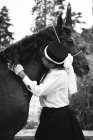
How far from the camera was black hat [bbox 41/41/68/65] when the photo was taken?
13.4 ft

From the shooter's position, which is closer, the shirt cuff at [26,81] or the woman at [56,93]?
the shirt cuff at [26,81]

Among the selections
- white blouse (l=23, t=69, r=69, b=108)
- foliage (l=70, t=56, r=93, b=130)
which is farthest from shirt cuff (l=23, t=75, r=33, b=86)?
foliage (l=70, t=56, r=93, b=130)

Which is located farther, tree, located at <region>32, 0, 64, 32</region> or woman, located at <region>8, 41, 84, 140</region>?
tree, located at <region>32, 0, 64, 32</region>

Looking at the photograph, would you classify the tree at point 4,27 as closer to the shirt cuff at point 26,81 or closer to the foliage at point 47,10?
the foliage at point 47,10

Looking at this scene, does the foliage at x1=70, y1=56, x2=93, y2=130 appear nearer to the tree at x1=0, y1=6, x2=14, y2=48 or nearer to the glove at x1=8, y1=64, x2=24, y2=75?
the glove at x1=8, y1=64, x2=24, y2=75

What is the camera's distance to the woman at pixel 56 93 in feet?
13.4

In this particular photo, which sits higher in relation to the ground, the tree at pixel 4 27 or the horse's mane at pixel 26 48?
the horse's mane at pixel 26 48

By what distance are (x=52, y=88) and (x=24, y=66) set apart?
0.54 m

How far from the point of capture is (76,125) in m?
4.30

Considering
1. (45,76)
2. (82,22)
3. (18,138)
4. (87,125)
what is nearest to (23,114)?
(45,76)

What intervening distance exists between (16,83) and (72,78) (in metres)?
0.82

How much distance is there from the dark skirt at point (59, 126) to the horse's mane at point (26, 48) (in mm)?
843

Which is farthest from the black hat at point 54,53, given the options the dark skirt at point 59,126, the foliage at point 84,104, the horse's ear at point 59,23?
the foliage at point 84,104

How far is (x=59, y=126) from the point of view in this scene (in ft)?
13.8
